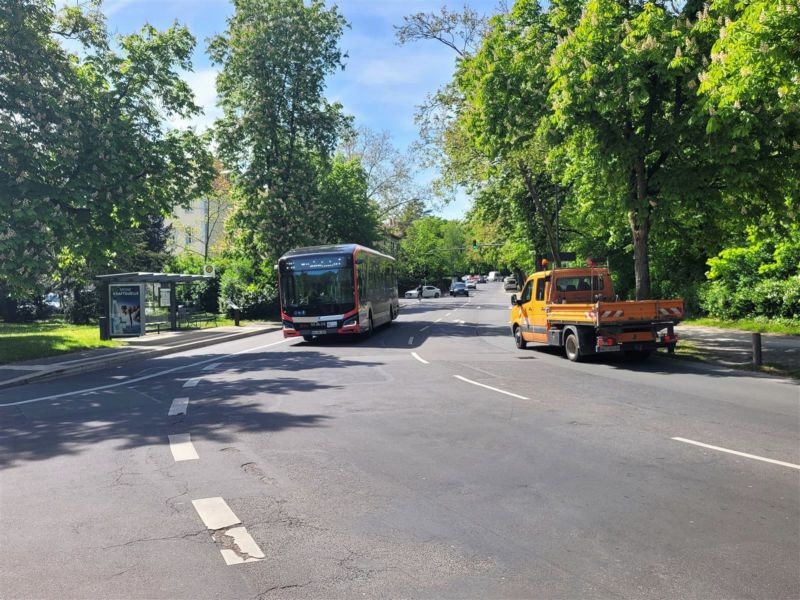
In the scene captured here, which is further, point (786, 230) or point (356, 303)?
point (356, 303)

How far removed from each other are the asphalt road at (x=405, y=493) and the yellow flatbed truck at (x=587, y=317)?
3.12 m

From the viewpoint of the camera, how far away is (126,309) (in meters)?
23.6

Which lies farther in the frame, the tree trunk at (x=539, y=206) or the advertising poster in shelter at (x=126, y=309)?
the tree trunk at (x=539, y=206)

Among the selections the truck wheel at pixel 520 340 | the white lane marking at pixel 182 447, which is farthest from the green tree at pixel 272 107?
the white lane marking at pixel 182 447

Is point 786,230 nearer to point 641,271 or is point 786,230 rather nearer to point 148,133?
point 641,271

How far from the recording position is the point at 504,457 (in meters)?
6.60

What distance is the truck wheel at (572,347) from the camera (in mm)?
15281

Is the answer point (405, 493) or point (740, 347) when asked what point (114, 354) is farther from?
point (740, 347)

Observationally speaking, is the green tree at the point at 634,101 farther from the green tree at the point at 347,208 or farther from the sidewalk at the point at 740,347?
the green tree at the point at 347,208

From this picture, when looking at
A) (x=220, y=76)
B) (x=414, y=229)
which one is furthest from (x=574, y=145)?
(x=414, y=229)

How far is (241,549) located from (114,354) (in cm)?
1613

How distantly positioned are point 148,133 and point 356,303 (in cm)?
877

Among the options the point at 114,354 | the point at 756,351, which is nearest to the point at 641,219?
the point at 756,351

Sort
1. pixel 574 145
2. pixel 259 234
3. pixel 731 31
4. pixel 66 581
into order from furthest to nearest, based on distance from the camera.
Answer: pixel 259 234, pixel 574 145, pixel 731 31, pixel 66 581
